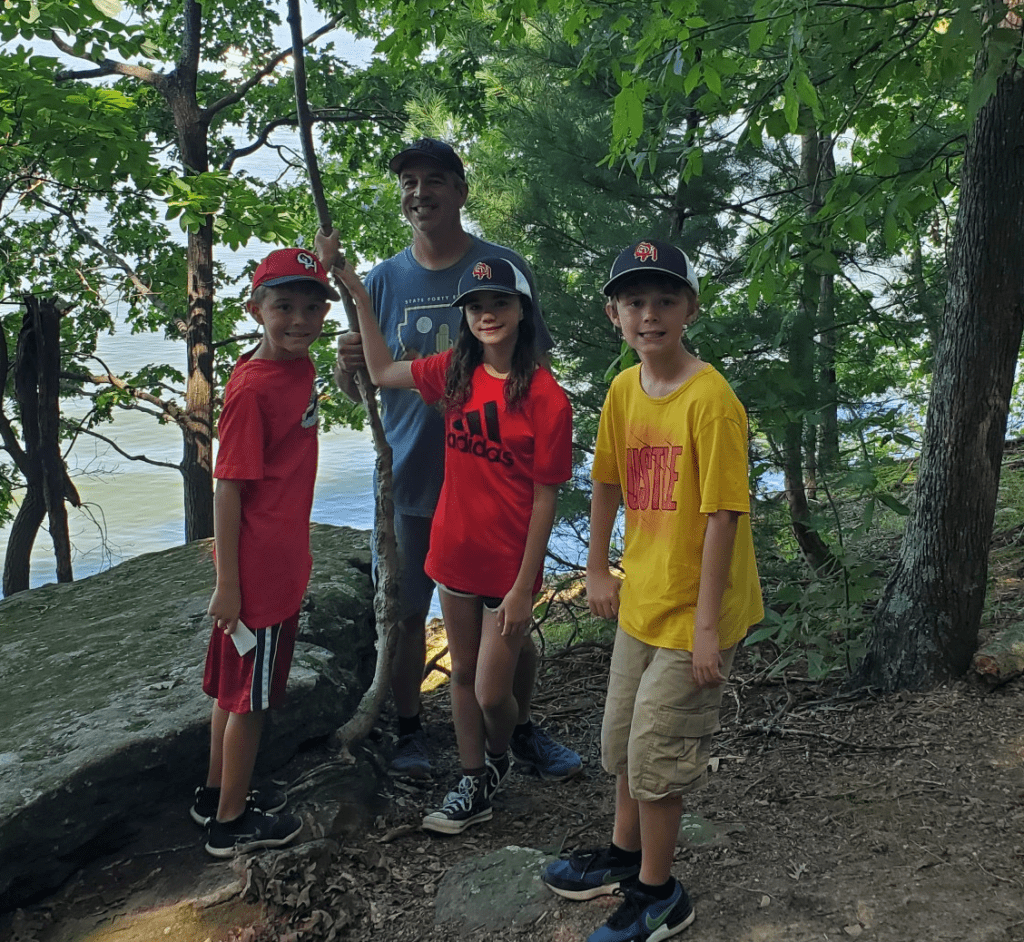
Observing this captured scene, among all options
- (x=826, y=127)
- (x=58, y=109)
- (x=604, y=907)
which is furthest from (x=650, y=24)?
(x=58, y=109)

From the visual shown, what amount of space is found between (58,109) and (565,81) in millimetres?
2901

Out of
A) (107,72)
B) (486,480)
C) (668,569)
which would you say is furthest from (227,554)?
(107,72)

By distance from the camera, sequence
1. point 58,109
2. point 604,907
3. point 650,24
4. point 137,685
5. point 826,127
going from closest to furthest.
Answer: point 604,907 < point 650,24 < point 137,685 < point 826,127 < point 58,109

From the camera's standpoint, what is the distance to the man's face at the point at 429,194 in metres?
3.05

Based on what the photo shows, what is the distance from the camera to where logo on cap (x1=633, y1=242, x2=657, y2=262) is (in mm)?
2180

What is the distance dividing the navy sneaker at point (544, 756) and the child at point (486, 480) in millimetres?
438

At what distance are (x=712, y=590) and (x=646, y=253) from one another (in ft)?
2.66

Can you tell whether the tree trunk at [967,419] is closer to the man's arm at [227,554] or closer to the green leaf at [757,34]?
the green leaf at [757,34]

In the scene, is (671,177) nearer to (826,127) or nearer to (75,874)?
(826,127)

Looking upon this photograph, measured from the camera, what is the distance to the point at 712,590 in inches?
81.5

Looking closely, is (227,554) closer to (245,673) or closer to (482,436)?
(245,673)

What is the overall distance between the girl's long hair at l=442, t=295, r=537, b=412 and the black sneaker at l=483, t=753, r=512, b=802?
3.92 feet

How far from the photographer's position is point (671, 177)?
4.91 metres

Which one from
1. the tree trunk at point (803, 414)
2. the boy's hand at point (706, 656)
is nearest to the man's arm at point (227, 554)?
the boy's hand at point (706, 656)
